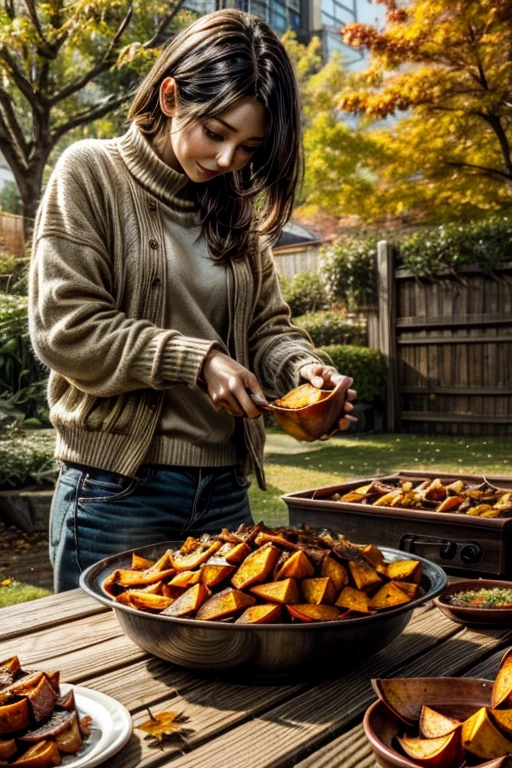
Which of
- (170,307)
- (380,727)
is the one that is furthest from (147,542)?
(380,727)

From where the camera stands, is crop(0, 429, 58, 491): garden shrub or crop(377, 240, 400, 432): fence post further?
crop(377, 240, 400, 432): fence post

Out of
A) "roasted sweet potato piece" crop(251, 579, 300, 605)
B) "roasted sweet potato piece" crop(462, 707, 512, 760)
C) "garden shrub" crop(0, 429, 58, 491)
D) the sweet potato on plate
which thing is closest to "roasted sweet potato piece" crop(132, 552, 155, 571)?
the sweet potato on plate

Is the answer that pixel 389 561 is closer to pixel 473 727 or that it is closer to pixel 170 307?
pixel 473 727

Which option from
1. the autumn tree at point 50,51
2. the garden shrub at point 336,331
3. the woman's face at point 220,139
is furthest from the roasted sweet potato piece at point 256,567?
the garden shrub at point 336,331

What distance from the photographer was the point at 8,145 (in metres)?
Result: 9.23

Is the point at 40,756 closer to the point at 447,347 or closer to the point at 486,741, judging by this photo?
the point at 486,741

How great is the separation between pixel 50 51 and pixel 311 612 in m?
7.94

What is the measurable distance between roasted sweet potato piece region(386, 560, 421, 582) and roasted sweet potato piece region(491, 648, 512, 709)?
29 cm

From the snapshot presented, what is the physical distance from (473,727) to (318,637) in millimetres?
259

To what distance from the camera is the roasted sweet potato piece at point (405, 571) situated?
1254 millimetres

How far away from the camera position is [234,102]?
156 centimetres

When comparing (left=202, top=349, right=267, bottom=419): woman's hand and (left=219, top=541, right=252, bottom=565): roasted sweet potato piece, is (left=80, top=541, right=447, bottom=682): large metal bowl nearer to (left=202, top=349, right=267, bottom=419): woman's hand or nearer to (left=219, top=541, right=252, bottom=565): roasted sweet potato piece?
(left=219, top=541, right=252, bottom=565): roasted sweet potato piece

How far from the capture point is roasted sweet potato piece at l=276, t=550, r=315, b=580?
43.8 inches

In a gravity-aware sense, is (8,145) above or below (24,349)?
above
